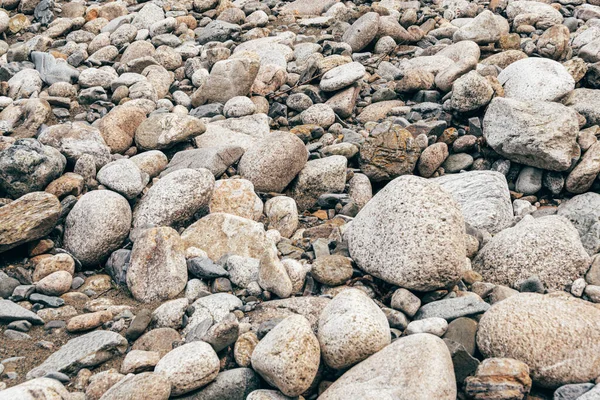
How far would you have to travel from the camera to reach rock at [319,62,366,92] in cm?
920

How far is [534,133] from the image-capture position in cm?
706

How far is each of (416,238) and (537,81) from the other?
4623 millimetres

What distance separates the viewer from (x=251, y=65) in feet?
30.4

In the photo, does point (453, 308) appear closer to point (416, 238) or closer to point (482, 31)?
point (416, 238)

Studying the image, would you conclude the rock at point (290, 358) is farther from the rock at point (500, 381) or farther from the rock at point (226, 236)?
the rock at point (226, 236)

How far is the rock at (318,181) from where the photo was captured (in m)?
7.26

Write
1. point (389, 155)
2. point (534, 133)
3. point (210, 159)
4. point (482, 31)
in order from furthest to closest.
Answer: point (482, 31) → point (389, 155) → point (210, 159) → point (534, 133)

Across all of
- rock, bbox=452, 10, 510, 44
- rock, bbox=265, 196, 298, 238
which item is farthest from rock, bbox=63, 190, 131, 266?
rock, bbox=452, 10, 510, 44

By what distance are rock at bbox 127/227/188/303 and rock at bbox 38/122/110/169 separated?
2015mm

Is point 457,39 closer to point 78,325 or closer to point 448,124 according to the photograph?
point 448,124

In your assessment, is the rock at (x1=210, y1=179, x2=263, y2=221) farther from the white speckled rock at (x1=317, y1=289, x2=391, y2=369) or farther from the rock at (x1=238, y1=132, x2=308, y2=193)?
the white speckled rock at (x1=317, y1=289, x2=391, y2=369)

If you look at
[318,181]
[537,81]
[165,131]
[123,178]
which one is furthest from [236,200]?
[537,81]

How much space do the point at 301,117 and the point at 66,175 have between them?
12.1 feet

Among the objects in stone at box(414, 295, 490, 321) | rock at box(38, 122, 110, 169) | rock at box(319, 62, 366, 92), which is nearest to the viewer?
stone at box(414, 295, 490, 321)
